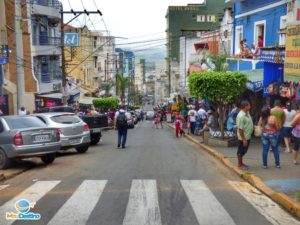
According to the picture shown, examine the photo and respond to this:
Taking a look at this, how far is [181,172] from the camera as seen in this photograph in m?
12.6


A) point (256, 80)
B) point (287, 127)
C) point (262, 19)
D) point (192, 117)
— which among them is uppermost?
point (262, 19)

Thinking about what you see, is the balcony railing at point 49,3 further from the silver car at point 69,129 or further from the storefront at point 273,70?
the storefront at point 273,70

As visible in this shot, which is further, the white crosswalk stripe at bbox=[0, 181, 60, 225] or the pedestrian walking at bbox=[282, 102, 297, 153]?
the pedestrian walking at bbox=[282, 102, 297, 153]

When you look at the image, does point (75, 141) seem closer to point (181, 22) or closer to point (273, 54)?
point (273, 54)

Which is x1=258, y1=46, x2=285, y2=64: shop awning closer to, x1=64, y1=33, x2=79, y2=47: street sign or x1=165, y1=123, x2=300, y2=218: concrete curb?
x1=165, y1=123, x2=300, y2=218: concrete curb

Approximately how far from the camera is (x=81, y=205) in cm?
857

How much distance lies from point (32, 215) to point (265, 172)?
6.21 metres

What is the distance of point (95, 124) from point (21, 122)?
8.00m

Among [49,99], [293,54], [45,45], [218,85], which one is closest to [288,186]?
[293,54]

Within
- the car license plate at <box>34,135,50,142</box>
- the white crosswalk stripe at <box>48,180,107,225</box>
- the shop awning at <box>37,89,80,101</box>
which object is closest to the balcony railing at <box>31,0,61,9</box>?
the shop awning at <box>37,89,80,101</box>

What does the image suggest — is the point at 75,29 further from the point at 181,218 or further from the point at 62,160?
the point at 181,218

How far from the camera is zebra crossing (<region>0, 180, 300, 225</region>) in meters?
7.63

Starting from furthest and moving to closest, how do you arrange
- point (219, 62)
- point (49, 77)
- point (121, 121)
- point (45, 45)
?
point (49, 77) < point (45, 45) < point (219, 62) < point (121, 121)

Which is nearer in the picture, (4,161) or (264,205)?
(264,205)
